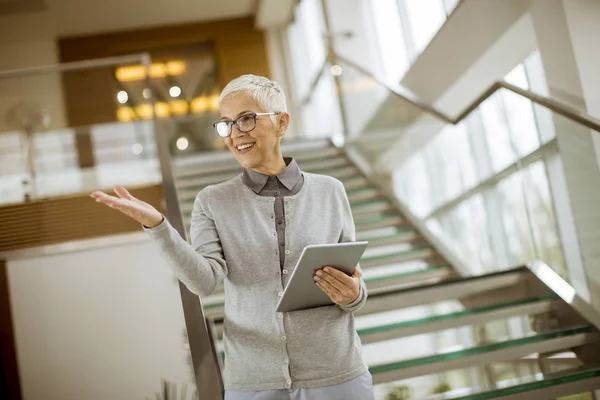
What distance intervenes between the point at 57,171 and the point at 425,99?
12.4 feet

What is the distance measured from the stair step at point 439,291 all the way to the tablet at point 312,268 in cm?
189

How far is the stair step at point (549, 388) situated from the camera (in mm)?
3129

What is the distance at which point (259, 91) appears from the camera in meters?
1.95

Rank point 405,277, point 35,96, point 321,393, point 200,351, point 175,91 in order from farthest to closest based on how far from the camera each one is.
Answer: point 175,91
point 35,96
point 405,277
point 200,351
point 321,393

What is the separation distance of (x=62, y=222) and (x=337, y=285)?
547cm

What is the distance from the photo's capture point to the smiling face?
6.39 ft

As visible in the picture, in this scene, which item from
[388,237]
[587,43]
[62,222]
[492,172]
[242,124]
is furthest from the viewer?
[62,222]

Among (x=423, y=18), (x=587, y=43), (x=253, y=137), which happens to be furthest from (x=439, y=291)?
(x=423, y=18)

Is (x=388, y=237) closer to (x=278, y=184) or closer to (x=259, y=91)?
(x=278, y=184)

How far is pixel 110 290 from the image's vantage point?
7.25 metres

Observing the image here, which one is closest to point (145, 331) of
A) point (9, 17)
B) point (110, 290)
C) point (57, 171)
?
point (110, 290)

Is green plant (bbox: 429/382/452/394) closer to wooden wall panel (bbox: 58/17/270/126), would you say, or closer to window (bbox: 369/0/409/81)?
window (bbox: 369/0/409/81)

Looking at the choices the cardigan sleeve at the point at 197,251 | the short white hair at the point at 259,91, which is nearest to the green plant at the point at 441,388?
the cardigan sleeve at the point at 197,251

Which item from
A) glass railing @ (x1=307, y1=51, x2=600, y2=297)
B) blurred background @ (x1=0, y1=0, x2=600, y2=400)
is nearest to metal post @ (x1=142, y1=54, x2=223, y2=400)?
blurred background @ (x1=0, y1=0, x2=600, y2=400)
